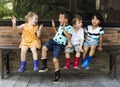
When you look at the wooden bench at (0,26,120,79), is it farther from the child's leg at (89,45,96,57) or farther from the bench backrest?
the child's leg at (89,45,96,57)

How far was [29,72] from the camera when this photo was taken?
661 cm

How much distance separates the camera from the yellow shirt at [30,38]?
237 inches

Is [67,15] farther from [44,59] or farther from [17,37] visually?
[17,37]

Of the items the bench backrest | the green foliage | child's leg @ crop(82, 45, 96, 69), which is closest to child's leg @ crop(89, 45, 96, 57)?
child's leg @ crop(82, 45, 96, 69)

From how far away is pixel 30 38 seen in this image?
603 cm

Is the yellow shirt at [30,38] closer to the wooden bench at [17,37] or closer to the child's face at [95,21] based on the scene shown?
the wooden bench at [17,37]

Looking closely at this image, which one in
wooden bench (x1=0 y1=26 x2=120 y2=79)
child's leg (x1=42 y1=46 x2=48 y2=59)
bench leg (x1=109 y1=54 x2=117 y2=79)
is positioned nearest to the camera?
child's leg (x1=42 y1=46 x2=48 y2=59)

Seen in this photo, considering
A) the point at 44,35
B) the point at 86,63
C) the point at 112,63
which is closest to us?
Result: the point at 86,63

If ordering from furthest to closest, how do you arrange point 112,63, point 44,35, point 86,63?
point 44,35 < point 112,63 < point 86,63

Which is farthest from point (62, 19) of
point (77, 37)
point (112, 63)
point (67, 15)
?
point (112, 63)

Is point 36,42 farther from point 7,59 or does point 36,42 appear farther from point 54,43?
point 7,59

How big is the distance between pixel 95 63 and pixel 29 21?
1522 millimetres

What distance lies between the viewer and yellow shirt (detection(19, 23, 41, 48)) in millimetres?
6008

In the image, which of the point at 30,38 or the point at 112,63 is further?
the point at 112,63
